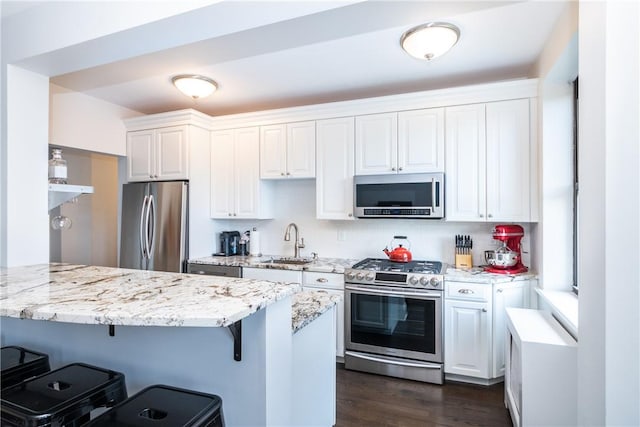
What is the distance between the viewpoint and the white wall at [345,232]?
3.30 meters

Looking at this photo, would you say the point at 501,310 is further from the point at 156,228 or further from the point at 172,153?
the point at 172,153

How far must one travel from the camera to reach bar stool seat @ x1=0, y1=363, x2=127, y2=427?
3.80 feet

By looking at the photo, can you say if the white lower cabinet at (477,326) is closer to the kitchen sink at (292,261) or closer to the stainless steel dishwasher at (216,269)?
the kitchen sink at (292,261)

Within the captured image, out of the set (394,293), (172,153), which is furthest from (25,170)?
(394,293)

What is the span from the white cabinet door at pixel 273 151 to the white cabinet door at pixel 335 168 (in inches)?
15.2

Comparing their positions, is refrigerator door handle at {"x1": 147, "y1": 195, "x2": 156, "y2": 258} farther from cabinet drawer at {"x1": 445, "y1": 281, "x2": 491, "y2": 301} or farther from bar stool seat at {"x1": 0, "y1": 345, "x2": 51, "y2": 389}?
cabinet drawer at {"x1": 445, "y1": 281, "x2": 491, "y2": 301}

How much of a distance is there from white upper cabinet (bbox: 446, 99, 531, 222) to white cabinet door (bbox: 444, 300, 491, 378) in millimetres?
749

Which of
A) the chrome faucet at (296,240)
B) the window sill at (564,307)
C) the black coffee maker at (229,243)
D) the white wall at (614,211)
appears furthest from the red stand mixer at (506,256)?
the black coffee maker at (229,243)

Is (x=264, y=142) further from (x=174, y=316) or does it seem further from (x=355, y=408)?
(x=174, y=316)

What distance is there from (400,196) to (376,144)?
0.54 m

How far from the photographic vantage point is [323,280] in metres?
3.17

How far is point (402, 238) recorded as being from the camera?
11.3ft

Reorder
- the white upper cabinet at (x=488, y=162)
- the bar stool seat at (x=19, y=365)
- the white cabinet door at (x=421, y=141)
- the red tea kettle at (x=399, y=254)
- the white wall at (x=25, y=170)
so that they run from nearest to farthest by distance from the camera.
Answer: the bar stool seat at (x=19, y=365) < the white wall at (x=25, y=170) < the white upper cabinet at (x=488, y=162) < the white cabinet door at (x=421, y=141) < the red tea kettle at (x=399, y=254)

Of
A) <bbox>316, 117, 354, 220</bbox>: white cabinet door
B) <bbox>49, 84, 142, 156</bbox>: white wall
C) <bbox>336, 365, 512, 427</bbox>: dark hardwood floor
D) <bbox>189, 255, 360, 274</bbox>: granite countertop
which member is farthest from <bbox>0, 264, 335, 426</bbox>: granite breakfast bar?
<bbox>49, 84, 142, 156</bbox>: white wall
